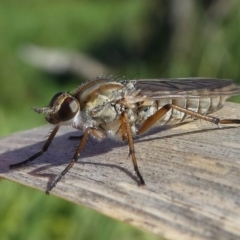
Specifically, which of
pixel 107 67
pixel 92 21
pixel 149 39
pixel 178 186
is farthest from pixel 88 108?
pixel 92 21

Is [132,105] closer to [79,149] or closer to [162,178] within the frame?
[79,149]

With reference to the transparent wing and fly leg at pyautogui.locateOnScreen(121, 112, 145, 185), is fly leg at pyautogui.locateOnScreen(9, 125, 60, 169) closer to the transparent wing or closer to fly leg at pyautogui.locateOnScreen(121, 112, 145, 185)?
fly leg at pyautogui.locateOnScreen(121, 112, 145, 185)

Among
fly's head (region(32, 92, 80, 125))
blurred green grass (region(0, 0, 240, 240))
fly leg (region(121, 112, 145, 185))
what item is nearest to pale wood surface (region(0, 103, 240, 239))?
fly leg (region(121, 112, 145, 185))

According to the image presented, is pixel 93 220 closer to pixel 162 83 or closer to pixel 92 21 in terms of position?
pixel 162 83

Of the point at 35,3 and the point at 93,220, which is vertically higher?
the point at 35,3

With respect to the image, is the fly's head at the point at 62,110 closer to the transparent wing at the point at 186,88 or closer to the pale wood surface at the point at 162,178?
the pale wood surface at the point at 162,178

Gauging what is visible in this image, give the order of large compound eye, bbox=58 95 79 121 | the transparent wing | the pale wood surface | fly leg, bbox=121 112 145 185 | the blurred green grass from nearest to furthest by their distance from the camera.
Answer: the pale wood surface < fly leg, bbox=121 112 145 185 < large compound eye, bbox=58 95 79 121 < the transparent wing < the blurred green grass

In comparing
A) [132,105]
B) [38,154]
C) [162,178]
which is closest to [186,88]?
[132,105]

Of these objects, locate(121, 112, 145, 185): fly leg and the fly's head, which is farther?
the fly's head
